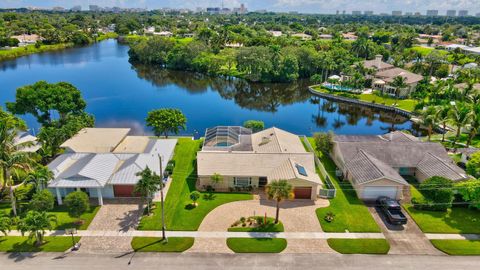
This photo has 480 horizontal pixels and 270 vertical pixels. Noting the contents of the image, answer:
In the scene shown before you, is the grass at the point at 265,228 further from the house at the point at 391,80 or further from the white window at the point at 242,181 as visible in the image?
the house at the point at 391,80

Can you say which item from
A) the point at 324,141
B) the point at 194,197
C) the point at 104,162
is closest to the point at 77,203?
the point at 104,162

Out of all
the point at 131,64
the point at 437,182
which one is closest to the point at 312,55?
the point at 131,64

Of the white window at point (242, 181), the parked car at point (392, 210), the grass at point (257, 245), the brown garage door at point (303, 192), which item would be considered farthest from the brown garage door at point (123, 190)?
the parked car at point (392, 210)

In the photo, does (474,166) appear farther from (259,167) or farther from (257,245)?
(257,245)

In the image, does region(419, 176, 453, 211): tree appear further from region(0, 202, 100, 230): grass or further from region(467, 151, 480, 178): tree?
region(0, 202, 100, 230): grass

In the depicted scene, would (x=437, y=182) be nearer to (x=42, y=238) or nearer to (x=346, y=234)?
(x=346, y=234)

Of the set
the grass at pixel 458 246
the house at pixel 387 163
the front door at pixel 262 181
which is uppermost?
the house at pixel 387 163

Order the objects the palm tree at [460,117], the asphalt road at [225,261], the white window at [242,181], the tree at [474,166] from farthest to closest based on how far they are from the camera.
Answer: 1. the palm tree at [460,117]
2. the tree at [474,166]
3. the white window at [242,181]
4. the asphalt road at [225,261]
